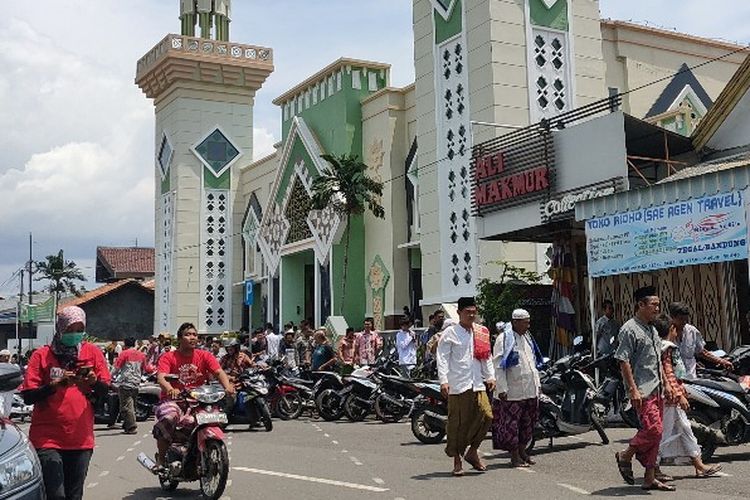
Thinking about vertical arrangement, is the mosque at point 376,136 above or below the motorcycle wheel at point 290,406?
above

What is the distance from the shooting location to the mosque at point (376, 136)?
73.9 feet

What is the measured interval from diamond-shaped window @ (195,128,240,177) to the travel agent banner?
90.4ft

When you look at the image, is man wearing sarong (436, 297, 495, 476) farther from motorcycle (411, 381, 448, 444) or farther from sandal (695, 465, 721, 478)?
motorcycle (411, 381, 448, 444)

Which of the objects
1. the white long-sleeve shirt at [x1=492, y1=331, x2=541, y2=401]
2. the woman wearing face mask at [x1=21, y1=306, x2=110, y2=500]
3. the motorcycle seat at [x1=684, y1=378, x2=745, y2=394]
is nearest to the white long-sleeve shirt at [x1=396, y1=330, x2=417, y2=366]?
the white long-sleeve shirt at [x1=492, y1=331, x2=541, y2=401]

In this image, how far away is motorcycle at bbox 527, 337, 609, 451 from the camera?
10484 millimetres

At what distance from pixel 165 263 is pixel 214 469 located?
112 feet

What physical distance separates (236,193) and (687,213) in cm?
2905

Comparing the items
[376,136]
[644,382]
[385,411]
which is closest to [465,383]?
[644,382]

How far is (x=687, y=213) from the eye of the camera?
13359 mm

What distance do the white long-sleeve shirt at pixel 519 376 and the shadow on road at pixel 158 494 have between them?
3302 mm

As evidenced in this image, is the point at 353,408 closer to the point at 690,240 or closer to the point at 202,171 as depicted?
the point at 690,240

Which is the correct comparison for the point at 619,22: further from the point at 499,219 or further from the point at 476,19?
the point at 499,219

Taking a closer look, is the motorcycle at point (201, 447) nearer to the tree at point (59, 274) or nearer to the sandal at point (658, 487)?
the sandal at point (658, 487)

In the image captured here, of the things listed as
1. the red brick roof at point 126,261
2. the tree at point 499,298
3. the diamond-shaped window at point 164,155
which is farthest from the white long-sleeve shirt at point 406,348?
the red brick roof at point 126,261
